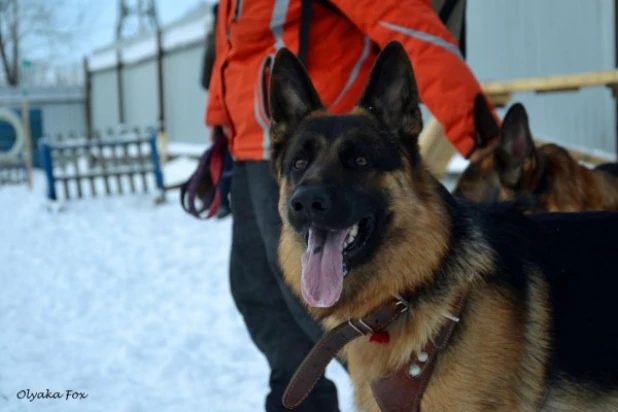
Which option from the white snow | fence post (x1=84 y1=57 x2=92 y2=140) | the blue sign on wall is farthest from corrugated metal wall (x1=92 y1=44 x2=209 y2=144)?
the white snow

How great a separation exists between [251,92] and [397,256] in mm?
1031

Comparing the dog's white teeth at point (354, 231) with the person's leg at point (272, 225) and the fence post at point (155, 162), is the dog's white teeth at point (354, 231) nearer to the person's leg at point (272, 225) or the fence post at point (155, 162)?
the person's leg at point (272, 225)

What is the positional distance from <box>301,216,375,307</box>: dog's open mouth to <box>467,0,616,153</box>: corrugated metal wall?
452cm

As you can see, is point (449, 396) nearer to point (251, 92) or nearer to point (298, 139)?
point (298, 139)

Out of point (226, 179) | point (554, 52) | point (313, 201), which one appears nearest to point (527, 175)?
point (226, 179)

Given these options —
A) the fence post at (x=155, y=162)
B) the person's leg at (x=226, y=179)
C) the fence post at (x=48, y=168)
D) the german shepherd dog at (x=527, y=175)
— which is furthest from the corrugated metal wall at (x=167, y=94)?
the german shepherd dog at (x=527, y=175)

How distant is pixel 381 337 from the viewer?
2.15m

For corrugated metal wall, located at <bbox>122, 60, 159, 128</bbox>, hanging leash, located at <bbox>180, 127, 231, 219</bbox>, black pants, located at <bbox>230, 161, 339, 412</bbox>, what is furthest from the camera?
corrugated metal wall, located at <bbox>122, 60, 159, 128</bbox>

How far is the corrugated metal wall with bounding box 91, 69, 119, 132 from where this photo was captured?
24688mm

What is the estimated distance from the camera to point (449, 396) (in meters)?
2.02

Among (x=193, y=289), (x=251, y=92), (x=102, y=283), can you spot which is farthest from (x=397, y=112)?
(x=102, y=283)

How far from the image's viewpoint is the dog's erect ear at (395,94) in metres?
2.23

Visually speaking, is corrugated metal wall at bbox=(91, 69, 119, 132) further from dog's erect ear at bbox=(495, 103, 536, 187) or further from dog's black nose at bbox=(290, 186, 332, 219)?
dog's black nose at bbox=(290, 186, 332, 219)

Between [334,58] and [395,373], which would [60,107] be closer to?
[334,58]
